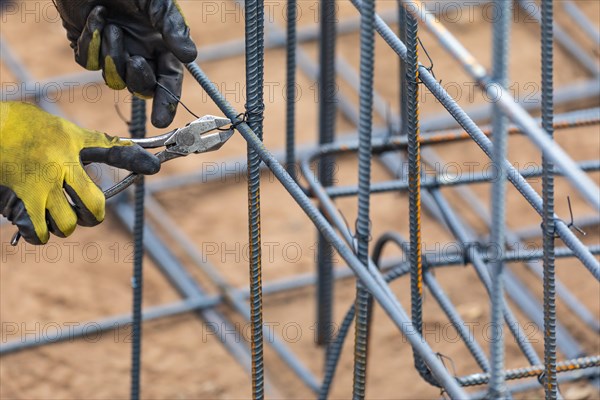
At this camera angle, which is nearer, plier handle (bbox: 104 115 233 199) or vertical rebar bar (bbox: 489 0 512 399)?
vertical rebar bar (bbox: 489 0 512 399)

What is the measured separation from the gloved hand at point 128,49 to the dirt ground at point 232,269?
4.97 ft

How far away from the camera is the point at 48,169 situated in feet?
7.68

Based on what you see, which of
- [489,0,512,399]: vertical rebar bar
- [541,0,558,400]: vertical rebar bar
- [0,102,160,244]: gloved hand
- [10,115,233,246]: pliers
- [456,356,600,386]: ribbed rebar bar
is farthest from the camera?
[456,356,600,386]: ribbed rebar bar

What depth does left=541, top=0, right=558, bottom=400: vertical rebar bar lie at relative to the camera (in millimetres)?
2021

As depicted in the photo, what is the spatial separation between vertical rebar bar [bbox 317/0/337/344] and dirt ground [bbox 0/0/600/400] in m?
0.15

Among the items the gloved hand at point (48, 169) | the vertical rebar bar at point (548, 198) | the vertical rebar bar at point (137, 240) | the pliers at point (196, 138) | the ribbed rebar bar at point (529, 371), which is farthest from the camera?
the vertical rebar bar at point (137, 240)

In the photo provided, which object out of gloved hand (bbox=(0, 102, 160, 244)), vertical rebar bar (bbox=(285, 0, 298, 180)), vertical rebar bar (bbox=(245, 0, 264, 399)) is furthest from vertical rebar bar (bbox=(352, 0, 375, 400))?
vertical rebar bar (bbox=(285, 0, 298, 180))

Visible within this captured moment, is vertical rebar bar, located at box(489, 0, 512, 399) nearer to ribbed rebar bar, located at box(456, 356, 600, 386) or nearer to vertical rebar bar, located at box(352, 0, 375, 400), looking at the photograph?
vertical rebar bar, located at box(352, 0, 375, 400)

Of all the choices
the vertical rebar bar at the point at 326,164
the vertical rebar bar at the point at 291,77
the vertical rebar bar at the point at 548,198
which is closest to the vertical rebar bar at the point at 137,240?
the vertical rebar bar at the point at 291,77

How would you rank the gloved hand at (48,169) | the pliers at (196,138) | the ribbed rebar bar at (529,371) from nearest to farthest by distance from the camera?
the gloved hand at (48,169) → the pliers at (196,138) → the ribbed rebar bar at (529,371)

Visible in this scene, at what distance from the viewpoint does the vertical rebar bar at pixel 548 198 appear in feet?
6.63

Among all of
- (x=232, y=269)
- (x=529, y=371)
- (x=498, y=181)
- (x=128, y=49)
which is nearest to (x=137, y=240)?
(x=128, y=49)

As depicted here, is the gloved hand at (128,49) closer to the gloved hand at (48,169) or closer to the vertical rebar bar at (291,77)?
the gloved hand at (48,169)

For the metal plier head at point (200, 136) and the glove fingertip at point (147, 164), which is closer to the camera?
the glove fingertip at point (147, 164)
